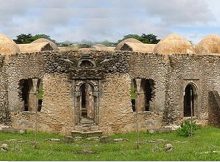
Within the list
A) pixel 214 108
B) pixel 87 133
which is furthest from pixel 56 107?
pixel 214 108

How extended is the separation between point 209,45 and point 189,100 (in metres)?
3.49

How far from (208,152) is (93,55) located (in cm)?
821

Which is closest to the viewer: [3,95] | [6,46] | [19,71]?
[19,71]

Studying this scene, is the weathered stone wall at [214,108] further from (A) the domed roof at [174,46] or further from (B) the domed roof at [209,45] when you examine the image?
(B) the domed roof at [209,45]

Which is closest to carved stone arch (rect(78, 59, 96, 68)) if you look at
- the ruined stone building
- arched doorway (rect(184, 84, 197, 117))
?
the ruined stone building

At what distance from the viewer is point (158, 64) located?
23406 millimetres

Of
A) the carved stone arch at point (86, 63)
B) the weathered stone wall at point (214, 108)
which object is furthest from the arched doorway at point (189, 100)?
the carved stone arch at point (86, 63)

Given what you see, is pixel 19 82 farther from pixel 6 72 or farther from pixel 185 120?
pixel 185 120

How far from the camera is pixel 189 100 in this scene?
85.2 feet

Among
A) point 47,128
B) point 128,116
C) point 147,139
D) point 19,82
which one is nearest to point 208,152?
point 147,139

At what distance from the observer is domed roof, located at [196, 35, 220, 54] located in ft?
87.8

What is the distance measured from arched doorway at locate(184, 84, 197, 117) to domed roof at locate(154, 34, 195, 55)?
1.92 metres

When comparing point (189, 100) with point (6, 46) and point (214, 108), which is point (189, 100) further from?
point (6, 46)

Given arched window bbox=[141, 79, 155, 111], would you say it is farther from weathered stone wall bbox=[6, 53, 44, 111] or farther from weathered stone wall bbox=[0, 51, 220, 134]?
weathered stone wall bbox=[6, 53, 44, 111]
